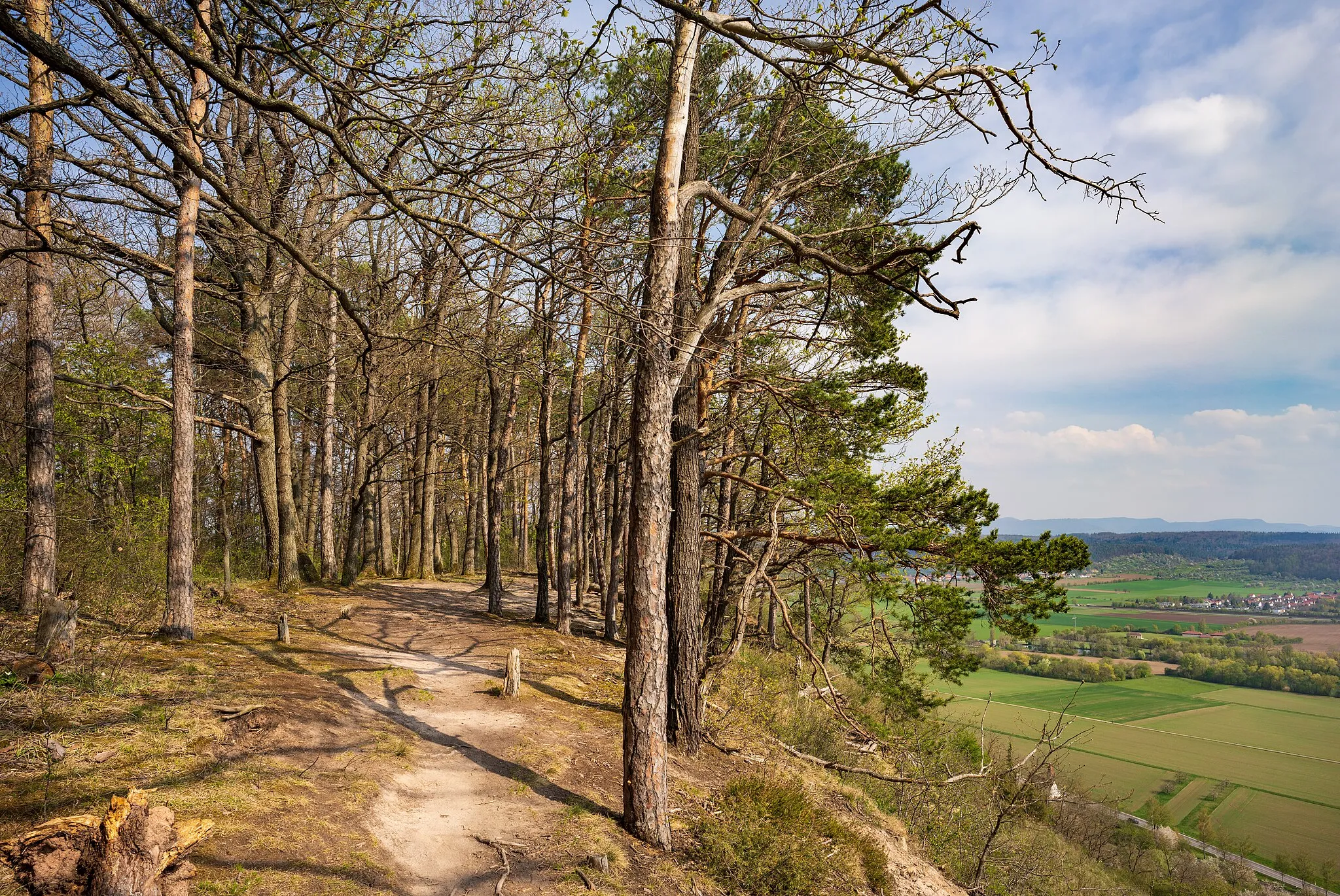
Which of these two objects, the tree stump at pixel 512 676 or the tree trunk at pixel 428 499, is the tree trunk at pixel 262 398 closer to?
the tree trunk at pixel 428 499

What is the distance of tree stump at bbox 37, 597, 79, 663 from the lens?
6.11 metres

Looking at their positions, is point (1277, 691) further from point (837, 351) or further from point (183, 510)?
point (183, 510)

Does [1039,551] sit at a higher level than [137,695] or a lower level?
higher

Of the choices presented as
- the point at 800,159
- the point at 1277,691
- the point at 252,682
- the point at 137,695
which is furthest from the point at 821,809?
the point at 1277,691

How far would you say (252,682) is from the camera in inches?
282

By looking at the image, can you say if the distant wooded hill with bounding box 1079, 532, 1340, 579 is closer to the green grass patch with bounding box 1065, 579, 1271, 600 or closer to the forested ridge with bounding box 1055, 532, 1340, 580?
the forested ridge with bounding box 1055, 532, 1340, 580

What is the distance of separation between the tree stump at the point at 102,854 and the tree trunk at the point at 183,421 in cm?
546

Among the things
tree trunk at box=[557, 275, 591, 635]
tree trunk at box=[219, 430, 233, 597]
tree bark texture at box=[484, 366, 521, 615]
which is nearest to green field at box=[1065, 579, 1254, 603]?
tree trunk at box=[557, 275, 591, 635]

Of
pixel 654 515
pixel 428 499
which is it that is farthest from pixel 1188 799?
pixel 654 515

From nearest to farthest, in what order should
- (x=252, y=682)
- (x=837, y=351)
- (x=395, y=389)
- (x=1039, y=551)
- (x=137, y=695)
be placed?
(x=137, y=695)
(x=1039, y=551)
(x=252, y=682)
(x=837, y=351)
(x=395, y=389)

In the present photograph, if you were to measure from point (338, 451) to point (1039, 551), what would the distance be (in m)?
25.3

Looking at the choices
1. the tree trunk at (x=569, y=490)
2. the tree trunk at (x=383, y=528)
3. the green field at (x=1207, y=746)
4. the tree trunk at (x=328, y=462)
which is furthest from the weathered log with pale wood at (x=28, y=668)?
the green field at (x=1207, y=746)

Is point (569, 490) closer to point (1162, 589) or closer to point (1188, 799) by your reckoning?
point (1188, 799)

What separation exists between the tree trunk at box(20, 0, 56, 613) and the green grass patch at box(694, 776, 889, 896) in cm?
769
